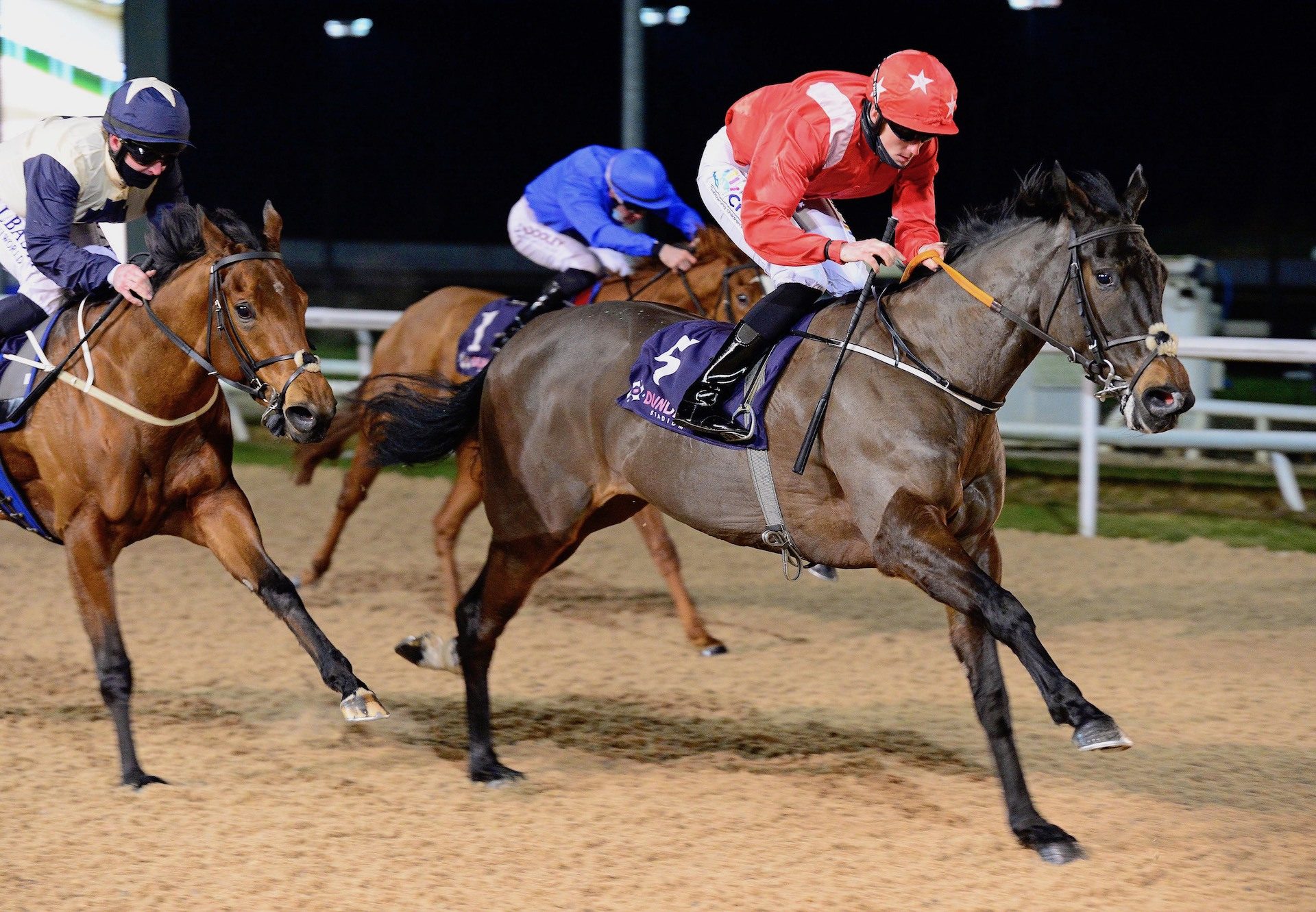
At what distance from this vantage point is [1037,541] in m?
7.55

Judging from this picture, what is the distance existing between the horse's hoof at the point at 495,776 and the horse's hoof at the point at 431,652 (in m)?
0.41

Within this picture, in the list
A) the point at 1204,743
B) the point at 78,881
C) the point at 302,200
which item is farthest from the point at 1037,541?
the point at 302,200

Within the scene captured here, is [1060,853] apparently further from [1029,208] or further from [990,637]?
[1029,208]

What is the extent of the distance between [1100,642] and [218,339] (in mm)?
3633

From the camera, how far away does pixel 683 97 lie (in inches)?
969

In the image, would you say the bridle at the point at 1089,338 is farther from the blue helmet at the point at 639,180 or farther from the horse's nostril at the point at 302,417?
the blue helmet at the point at 639,180

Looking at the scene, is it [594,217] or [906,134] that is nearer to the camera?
[906,134]

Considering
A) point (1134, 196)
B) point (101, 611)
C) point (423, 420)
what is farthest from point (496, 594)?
point (1134, 196)

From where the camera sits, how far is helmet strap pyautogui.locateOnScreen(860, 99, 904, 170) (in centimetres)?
370

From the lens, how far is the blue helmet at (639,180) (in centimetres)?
641

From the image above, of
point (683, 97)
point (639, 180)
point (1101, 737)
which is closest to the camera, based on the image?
point (1101, 737)

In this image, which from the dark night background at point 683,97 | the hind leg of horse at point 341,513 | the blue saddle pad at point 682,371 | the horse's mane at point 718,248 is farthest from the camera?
the dark night background at point 683,97

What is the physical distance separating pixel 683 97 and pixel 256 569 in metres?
21.6

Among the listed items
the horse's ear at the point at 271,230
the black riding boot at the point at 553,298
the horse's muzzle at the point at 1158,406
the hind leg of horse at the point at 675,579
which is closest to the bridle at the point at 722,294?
the black riding boot at the point at 553,298
